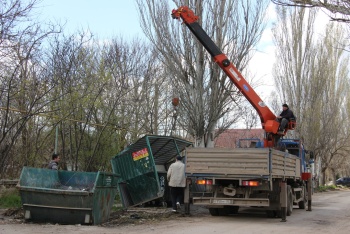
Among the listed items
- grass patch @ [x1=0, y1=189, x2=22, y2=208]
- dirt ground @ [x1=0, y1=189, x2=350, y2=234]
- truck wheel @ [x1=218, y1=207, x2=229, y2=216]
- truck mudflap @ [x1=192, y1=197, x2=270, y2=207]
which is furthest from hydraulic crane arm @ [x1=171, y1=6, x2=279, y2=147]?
grass patch @ [x1=0, y1=189, x2=22, y2=208]

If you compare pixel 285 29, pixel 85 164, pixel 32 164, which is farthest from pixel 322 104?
pixel 32 164

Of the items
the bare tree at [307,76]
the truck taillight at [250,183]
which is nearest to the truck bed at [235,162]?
the truck taillight at [250,183]

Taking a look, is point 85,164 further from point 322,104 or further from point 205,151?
point 322,104

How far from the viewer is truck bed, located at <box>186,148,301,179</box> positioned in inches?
468

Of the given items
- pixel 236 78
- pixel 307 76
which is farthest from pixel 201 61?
pixel 307 76

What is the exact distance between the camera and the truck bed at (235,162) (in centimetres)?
1189

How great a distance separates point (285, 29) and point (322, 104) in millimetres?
7061

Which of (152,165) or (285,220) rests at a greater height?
(152,165)

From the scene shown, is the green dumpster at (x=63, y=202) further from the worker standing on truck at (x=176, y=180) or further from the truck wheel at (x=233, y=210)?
the truck wheel at (x=233, y=210)

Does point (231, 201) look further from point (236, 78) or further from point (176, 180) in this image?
point (236, 78)

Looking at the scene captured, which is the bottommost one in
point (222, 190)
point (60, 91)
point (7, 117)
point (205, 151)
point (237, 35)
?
point (222, 190)

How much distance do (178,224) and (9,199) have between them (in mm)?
5587

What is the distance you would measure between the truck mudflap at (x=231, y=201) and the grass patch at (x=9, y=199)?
5395 mm

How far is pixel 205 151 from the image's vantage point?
1245 centimetres
